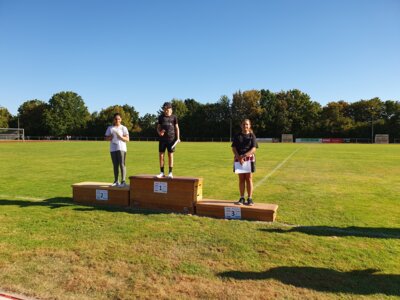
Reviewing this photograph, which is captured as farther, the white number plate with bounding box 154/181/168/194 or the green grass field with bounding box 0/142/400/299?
the white number plate with bounding box 154/181/168/194

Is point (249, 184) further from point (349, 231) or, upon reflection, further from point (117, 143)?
point (117, 143)

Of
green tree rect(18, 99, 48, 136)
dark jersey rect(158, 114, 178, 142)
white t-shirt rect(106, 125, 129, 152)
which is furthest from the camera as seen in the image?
green tree rect(18, 99, 48, 136)

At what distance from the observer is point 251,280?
3.88 metres

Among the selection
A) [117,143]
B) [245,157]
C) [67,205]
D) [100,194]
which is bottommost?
[67,205]

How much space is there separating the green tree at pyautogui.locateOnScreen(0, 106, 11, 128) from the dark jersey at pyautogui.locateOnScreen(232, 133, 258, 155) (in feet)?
336

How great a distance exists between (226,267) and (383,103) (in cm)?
9752

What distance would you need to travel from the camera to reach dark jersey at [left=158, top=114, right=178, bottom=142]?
24.6 ft

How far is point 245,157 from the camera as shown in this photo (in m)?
6.67

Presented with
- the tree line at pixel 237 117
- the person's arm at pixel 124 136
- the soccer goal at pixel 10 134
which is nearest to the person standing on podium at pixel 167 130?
the person's arm at pixel 124 136

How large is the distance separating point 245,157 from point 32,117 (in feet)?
357

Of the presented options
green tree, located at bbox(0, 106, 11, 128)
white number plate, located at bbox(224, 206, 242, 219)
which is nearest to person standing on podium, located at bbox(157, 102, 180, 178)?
white number plate, located at bbox(224, 206, 242, 219)

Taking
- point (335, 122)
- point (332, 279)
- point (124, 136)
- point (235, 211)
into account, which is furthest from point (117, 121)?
point (335, 122)

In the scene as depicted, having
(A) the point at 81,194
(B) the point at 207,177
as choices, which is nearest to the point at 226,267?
(A) the point at 81,194

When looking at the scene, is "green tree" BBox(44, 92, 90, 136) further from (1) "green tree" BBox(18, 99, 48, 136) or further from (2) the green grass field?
(2) the green grass field
